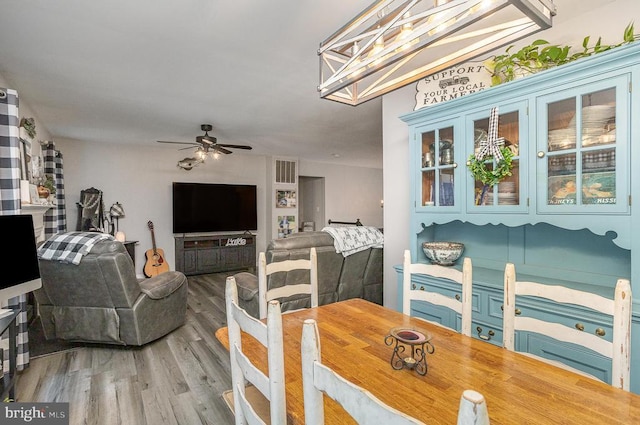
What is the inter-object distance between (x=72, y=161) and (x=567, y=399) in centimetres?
682

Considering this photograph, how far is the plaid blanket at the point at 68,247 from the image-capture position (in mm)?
2617

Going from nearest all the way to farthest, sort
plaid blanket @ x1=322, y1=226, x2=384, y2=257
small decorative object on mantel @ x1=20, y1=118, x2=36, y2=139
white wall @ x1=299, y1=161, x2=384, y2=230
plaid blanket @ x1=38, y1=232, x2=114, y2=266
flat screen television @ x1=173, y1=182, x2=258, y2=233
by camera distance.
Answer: plaid blanket @ x1=38, y1=232, x2=114, y2=266
small decorative object on mantel @ x1=20, y1=118, x2=36, y2=139
plaid blanket @ x1=322, y1=226, x2=384, y2=257
flat screen television @ x1=173, y1=182, x2=258, y2=233
white wall @ x1=299, y1=161, x2=384, y2=230

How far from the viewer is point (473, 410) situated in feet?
1.40

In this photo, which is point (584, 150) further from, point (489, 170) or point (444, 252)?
point (444, 252)

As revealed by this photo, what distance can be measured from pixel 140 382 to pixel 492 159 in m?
2.93

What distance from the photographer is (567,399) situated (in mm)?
940

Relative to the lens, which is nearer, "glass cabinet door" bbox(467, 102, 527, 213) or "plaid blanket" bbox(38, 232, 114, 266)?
"glass cabinet door" bbox(467, 102, 527, 213)

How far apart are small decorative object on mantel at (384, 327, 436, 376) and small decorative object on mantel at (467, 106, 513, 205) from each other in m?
1.32

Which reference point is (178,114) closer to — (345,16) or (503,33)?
(345,16)

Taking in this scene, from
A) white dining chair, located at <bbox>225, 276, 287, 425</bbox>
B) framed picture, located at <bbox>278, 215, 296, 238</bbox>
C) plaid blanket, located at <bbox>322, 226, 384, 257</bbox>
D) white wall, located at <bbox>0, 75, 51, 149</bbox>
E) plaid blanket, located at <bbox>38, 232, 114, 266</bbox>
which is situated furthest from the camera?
framed picture, located at <bbox>278, 215, 296, 238</bbox>

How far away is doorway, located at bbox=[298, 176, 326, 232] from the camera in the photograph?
8375mm

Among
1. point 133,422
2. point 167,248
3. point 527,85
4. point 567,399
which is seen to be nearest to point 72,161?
point 167,248

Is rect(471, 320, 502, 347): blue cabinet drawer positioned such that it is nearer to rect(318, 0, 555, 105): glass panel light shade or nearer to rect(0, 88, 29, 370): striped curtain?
rect(318, 0, 555, 105): glass panel light shade

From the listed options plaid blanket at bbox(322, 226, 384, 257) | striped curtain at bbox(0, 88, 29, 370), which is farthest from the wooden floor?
plaid blanket at bbox(322, 226, 384, 257)
